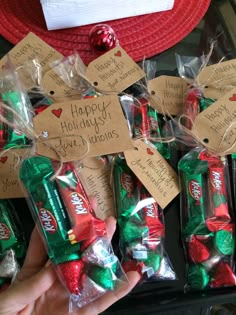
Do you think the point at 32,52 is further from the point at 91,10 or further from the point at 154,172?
the point at 154,172

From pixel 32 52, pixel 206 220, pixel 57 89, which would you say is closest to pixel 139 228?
pixel 206 220

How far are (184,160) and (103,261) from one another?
0.24m

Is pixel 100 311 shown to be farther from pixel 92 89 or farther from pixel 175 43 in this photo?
pixel 175 43

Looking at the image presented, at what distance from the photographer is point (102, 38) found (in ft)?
2.94

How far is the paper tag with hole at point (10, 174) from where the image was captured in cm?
74

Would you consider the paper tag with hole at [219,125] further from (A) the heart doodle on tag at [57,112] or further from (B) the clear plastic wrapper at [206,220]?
(A) the heart doodle on tag at [57,112]

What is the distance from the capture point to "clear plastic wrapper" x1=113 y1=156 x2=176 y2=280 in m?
0.70

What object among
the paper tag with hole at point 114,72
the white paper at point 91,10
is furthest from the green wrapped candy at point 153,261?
the white paper at point 91,10

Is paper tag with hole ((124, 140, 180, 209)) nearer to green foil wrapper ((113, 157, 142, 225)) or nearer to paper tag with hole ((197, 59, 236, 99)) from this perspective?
green foil wrapper ((113, 157, 142, 225))

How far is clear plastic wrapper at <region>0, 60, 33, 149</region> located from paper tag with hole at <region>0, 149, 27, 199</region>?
22 mm

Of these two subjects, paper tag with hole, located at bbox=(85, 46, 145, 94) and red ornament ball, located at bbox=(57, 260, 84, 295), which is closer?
red ornament ball, located at bbox=(57, 260, 84, 295)

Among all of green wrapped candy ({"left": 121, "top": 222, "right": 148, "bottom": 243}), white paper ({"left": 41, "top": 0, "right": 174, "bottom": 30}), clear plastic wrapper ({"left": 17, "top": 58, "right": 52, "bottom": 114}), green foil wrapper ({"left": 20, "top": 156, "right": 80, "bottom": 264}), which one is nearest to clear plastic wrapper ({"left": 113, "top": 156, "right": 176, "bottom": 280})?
green wrapped candy ({"left": 121, "top": 222, "right": 148, "bottom": 243})

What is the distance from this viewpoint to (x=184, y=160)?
30.6 inches

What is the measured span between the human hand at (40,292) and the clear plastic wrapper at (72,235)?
1cm
